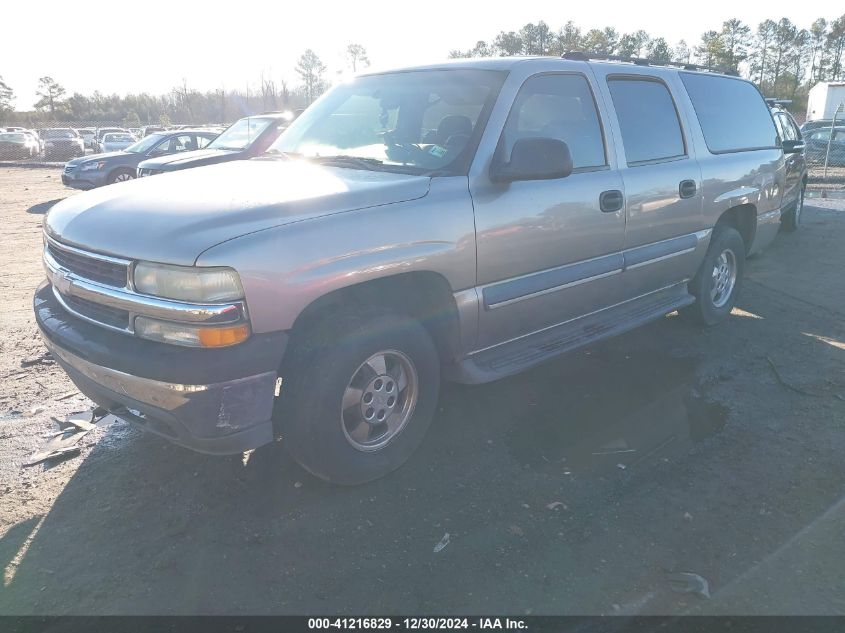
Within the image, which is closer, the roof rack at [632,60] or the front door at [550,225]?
the front door at [550,225]

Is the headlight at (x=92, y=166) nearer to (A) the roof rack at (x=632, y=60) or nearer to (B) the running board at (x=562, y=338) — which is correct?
(A) the roof rack at (x=632, y=60)

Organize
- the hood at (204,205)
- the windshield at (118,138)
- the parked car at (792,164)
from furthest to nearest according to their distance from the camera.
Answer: the windshield at (118,138) < the parked car at (792,164) < the hood at (204,205)

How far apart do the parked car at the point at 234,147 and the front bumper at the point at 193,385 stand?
26.8 ft

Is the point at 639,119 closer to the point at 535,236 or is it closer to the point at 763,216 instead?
the point at 535,236

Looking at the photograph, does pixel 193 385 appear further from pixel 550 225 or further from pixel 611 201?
pixel 611 201

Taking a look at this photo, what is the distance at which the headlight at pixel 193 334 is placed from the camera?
2605 mm

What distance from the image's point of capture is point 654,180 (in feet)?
14.8

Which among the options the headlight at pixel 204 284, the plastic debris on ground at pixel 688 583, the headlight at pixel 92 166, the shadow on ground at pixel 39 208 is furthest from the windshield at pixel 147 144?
the plastic debris on ground at pixel 688 583

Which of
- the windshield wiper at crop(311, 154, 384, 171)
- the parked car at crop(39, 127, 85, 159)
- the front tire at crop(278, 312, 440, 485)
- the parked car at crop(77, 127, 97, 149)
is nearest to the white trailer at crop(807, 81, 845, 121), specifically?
the windshield wiper at crop(311, 154, 384, 171)

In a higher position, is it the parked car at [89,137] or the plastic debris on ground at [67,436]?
the parked car at [89,137]

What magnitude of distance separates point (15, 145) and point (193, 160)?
25408 millimetres

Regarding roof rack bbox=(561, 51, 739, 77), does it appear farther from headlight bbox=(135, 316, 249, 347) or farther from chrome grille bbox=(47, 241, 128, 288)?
chrome grille bbox=(47, 241, 128, 288)

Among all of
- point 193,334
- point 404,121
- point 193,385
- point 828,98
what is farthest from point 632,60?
point 828,98

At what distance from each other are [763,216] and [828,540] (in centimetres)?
392
